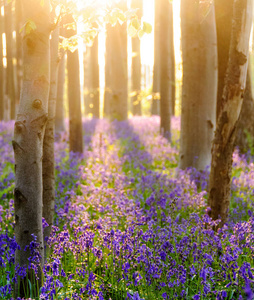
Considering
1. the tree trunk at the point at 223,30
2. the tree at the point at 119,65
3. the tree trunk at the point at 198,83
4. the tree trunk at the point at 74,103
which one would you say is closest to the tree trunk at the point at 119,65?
the tree at the point at 119,65

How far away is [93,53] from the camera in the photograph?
25031 mm

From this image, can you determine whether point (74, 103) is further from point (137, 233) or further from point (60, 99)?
point (137, 233)

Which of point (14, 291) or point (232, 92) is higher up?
point (232, 92)

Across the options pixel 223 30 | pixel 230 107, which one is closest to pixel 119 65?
pixel 223 30

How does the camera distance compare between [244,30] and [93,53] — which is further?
[93,53]

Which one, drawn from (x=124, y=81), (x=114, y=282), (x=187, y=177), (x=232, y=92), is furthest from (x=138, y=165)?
(x=124, y=81)

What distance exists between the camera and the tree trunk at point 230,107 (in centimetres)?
472

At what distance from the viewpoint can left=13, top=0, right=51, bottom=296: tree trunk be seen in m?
3.57

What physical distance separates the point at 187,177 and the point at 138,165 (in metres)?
2.42

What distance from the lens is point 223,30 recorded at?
851 cm

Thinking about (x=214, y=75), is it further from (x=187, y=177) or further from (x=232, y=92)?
(x=232, y=92)

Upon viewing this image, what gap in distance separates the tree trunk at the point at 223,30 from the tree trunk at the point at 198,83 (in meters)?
0.59

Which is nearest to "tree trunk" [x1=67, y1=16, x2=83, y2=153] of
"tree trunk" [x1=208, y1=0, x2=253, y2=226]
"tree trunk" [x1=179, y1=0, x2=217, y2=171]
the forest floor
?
the forest floor

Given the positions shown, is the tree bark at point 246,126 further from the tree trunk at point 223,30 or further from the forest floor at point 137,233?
the tree trunk at point 223,30
